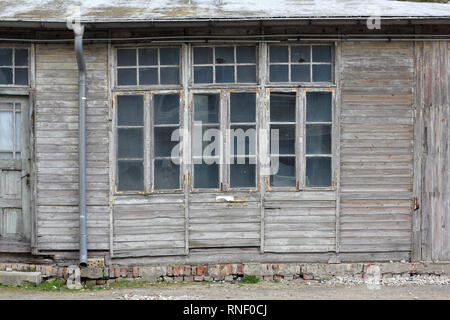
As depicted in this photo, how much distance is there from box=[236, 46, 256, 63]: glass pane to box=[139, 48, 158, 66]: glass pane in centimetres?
116

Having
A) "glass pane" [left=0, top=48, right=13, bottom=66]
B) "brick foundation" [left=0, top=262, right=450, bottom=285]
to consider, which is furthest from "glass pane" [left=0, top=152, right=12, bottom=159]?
"brick foundation" [left=0, top=262, right=450, bottom=285]

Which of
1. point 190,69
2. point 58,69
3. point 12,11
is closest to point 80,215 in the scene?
point 58,69

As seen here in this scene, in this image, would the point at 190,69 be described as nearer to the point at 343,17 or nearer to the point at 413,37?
the point at 343,17

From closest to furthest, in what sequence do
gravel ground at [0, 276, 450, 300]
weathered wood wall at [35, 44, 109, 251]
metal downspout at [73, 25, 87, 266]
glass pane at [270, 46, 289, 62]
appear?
gravel ground at [0, 276, 450, 300], metal downspout at [73, 25, 87, 266], weathered wood wall at [35, 44, 109, 251], glass pane at [270, 46, 289, 62]

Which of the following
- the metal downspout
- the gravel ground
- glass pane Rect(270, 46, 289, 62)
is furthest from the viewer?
glass pane Rect(270, 46, 289, 62)

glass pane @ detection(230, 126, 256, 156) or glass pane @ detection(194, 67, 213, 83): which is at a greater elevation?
glass pane @ detection(194, 67, 213, 83)

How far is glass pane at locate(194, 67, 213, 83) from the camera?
760 centimetres

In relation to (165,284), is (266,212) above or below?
above

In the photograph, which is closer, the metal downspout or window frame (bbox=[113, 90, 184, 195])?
the metal downspout

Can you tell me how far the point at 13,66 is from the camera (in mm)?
7590

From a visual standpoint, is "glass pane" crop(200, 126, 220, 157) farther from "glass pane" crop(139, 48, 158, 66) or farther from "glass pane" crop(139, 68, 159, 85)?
"glass pane" crop(139, 48, 158, 66)

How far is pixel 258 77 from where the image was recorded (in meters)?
7.58

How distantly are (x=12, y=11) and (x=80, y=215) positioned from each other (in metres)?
3.06

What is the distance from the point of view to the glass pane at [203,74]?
760 cm
